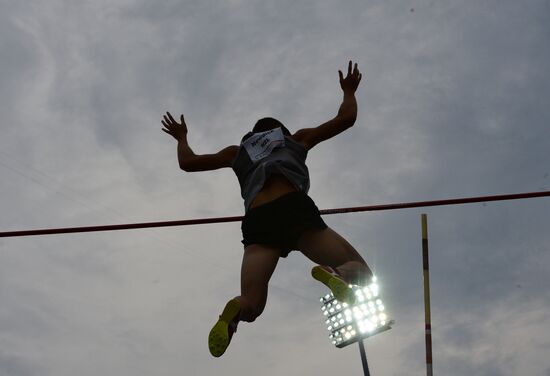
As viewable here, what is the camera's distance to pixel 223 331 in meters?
3.92

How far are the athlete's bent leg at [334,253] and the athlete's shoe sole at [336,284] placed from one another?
9 cm

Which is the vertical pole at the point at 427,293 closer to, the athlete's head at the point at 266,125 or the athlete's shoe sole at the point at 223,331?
the athlete's head at the point at 266,125

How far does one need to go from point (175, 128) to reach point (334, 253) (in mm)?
1803

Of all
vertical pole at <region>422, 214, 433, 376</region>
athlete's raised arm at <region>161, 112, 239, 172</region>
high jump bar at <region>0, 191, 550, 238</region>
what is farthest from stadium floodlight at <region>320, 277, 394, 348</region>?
athlete's raised arm at <region>161, 112, 239, 172</region>

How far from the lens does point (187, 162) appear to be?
4.98m

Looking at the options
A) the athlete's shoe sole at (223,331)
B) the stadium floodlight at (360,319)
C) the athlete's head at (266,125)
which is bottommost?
the athlete's shoe sole at (223,331)

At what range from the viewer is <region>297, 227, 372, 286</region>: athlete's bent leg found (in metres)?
4.16

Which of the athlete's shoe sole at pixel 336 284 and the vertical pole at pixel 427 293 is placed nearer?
the athlete's shoe sole at pixel 336 284

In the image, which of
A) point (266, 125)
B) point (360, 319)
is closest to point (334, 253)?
point (266, 125)

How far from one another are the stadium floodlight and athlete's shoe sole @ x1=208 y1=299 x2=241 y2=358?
11.2 m

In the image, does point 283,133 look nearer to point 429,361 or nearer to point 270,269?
point 270,269

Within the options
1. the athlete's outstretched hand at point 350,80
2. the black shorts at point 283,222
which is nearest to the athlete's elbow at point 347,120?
the athlete's outstretched hand at point 350,80

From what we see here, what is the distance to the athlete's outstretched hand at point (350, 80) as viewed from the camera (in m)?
5.09

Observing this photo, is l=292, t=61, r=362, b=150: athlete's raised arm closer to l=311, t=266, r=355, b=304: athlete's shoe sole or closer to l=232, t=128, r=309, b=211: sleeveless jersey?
l=232, t=128, r=309, b=211: sleeveless jersey
